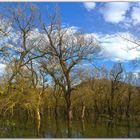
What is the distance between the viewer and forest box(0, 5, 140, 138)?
11.7 m

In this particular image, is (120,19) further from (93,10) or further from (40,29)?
(40,29)

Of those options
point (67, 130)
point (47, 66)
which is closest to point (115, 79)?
point (47, 66)

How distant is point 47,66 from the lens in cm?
1409

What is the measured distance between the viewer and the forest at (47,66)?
11.7 metres

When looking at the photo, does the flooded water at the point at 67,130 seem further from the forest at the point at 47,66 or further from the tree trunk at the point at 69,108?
the forest at the point at 47,66

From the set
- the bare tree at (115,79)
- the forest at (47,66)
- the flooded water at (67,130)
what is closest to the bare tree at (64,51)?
the forest at (47,66)

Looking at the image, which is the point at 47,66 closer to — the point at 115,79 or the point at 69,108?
the point at 69,108

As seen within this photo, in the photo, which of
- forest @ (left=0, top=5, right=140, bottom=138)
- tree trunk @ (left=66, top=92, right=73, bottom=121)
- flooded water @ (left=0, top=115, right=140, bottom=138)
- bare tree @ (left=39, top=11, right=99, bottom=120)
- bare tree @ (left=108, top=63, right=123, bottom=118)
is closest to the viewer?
flooded water @ (left=0, top=115, right=140, bottom=138)

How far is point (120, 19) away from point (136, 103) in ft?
26.9

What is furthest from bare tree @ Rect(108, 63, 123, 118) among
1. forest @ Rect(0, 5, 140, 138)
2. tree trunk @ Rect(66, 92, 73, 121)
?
tree trunk @ Rect(66, 92, 73, 121)

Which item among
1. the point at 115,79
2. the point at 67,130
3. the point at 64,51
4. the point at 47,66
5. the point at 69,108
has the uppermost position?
the point at 64,51

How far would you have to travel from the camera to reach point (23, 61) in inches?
480

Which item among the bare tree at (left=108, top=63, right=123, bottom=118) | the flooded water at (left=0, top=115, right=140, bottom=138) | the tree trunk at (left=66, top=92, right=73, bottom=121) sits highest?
the bare tree at (left=108, top=63, right=123, bottom=118)

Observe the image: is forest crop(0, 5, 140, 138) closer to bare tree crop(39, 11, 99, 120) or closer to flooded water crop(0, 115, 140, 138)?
bare tree crop(39, 11, 99, 120)
